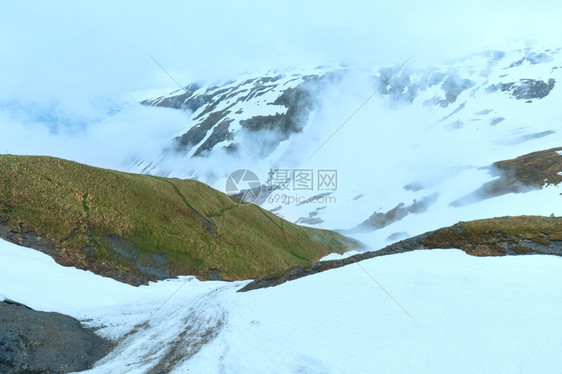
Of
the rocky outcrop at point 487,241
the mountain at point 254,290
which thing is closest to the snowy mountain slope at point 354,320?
the mountain at point 254,290

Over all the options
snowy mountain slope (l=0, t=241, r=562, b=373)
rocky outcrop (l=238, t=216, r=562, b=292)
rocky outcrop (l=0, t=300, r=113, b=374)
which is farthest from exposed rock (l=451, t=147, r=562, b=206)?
rocky outcrop (l=0, t=300, r=113, b=374)

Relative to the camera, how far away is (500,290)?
14.2m

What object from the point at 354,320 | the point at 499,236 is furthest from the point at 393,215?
the point at 354,320

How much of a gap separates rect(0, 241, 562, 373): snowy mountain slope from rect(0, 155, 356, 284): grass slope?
6.31 meters

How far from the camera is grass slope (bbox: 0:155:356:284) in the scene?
101ft

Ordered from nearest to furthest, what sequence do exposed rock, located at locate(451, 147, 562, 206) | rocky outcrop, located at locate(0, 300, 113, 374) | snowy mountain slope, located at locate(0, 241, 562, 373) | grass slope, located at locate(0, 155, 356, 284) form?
snowy mountain slope, located at locate(0, 241, 562, 373)
rocky outcrop, located at locate(0, 300, 113, 374)
grass slope, located at locate(0, 155, 356, 284)
exposed rock, located at locate(451, 147, 562, 206)

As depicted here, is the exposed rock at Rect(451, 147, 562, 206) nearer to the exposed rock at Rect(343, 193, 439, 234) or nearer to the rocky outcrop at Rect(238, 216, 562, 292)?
the exposed rock at Rect(343, 193, 439, 234)

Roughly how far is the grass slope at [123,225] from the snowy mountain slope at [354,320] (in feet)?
20.7

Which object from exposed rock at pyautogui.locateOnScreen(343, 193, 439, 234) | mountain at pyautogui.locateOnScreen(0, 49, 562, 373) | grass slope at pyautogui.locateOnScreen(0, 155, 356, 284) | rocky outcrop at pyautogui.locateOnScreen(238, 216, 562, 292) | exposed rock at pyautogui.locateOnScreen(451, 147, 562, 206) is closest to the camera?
mountain at pyautogui.locateOnScreen(0, 49, 562, 373)

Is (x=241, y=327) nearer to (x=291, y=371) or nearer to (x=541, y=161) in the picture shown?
(x=291, y=371)

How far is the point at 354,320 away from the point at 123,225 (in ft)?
103

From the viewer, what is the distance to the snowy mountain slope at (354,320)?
11.1m

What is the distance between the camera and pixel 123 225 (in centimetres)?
3750

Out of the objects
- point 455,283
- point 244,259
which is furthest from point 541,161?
point 455,283
